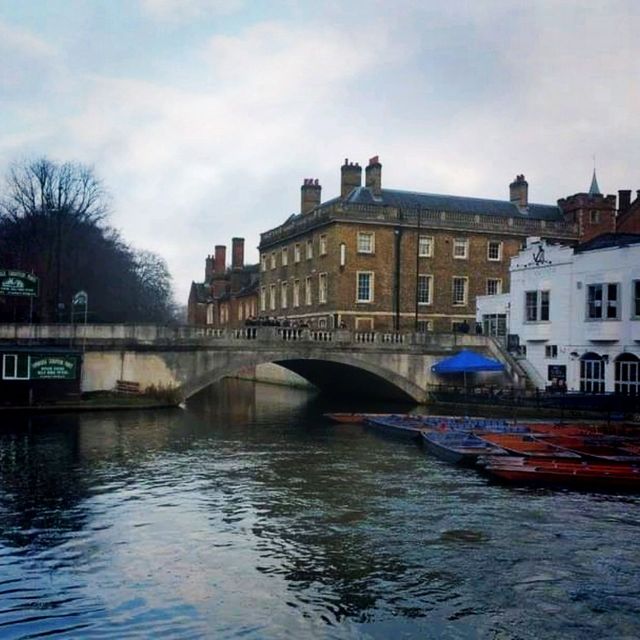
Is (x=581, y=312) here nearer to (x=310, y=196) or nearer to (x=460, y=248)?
(x=460, y=248)

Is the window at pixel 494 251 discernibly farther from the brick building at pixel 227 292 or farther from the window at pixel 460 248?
the brick building at pixel 227 292

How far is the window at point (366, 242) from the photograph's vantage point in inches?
2151

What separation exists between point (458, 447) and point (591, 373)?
658 inches

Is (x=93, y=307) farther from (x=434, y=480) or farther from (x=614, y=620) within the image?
(x=614, y=620)

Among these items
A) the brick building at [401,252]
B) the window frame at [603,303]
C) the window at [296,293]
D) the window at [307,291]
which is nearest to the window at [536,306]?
the window frame at [603,303]

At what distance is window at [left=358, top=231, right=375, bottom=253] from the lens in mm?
54625

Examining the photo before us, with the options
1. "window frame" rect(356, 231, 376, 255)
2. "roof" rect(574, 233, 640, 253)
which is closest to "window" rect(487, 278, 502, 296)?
"window frame" rect(356, 231, 376, 255)

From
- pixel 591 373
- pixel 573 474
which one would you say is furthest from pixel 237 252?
pixel 573 474

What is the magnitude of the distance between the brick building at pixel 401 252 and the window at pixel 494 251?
2.9 inches

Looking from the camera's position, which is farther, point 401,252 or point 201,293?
point 201,293

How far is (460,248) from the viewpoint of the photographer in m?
57.4

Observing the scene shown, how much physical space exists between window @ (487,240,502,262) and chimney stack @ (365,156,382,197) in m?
8.95

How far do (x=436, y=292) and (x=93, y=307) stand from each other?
30.8 meters

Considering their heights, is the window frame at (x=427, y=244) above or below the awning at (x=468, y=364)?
above
